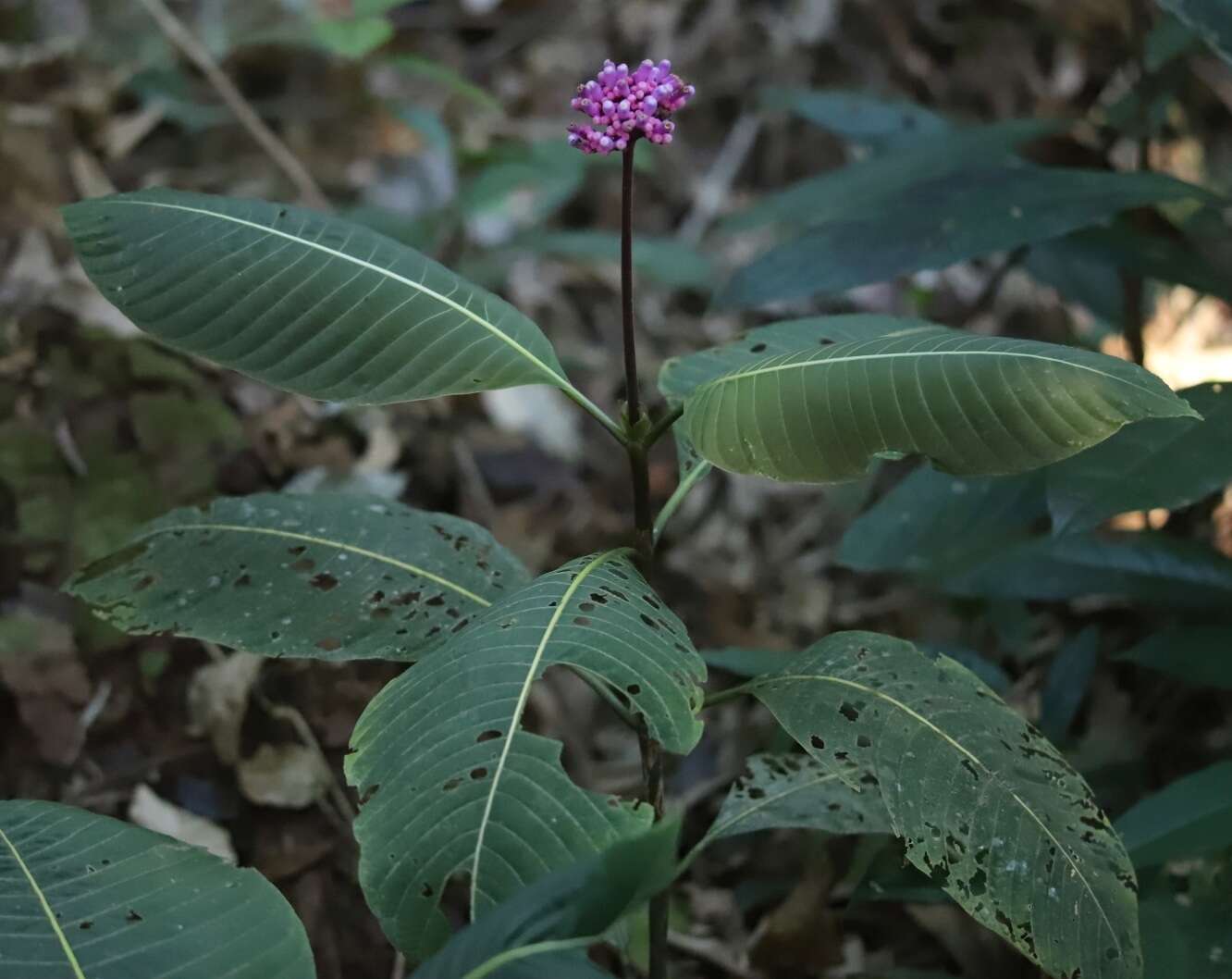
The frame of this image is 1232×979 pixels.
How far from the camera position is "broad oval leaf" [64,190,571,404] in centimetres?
79

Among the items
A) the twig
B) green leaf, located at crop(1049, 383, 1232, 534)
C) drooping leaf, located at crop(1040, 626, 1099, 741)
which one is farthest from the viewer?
the twig

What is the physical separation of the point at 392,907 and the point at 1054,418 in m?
0.54

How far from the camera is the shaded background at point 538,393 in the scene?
1.25 metres

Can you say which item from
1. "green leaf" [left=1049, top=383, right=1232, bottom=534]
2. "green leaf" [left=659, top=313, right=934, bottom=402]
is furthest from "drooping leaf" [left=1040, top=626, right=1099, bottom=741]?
"green leaf" [left=659, top=313, right=934, bottom=402]

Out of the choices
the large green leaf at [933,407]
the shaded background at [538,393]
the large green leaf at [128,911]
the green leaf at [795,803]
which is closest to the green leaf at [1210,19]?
the shaded background at [538,393]

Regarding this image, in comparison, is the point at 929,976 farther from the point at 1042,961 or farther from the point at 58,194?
the point at 58,194

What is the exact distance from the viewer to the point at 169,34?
2.14 meters

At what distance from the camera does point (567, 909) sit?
20.9 inches

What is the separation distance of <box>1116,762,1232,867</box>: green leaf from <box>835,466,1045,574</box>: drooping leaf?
1.24 feet

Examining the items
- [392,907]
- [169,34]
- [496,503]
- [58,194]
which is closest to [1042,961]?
[392,907]

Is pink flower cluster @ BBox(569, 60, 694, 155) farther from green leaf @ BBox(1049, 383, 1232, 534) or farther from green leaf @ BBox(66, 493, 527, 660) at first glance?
→ green leaf @ BBox(1049, 383, 1232, 534)

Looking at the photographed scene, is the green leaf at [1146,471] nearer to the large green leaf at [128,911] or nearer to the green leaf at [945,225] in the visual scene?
the green leaf at [945,225]

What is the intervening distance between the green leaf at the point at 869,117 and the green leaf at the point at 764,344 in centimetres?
84

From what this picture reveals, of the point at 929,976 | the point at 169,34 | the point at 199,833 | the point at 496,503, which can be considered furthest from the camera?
the point at 169,34
